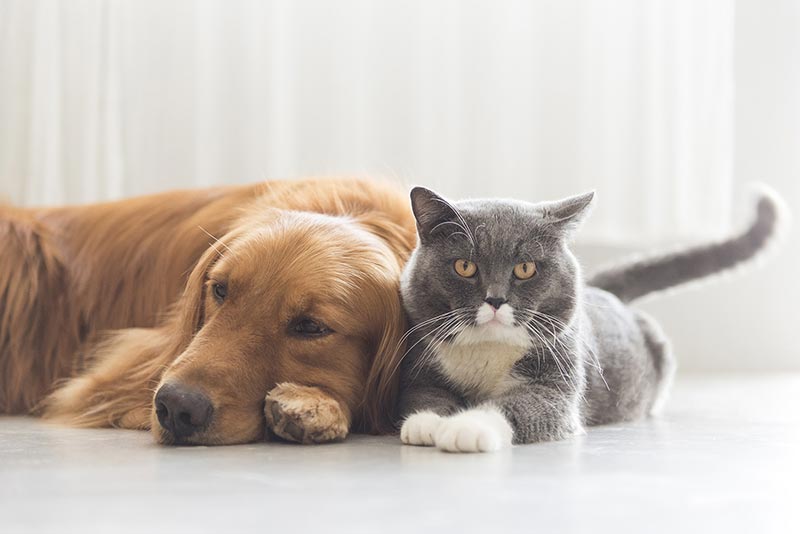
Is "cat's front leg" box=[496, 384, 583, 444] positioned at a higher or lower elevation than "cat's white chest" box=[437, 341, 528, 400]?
lower

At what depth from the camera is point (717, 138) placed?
3.76 m

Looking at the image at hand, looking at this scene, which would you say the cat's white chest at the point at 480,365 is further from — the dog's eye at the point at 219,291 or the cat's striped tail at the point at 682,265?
the cat's striped tail at the point at 682,265

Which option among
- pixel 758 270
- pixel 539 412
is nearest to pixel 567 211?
pixel 539 412

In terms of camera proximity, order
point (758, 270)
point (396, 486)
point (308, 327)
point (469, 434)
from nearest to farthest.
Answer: point (396, 486) → point (469, 434) → point (308, 327) → point (758, 270)

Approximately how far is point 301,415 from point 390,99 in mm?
2142

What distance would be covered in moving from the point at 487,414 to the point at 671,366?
36.5 inches

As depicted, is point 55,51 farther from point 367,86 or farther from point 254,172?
point 367,86

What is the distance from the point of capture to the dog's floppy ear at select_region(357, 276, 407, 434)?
197cm

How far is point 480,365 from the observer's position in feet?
6.37

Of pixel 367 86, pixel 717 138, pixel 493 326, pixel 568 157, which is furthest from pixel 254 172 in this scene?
pixel 493 326

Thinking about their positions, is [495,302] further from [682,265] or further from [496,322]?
[682,265]

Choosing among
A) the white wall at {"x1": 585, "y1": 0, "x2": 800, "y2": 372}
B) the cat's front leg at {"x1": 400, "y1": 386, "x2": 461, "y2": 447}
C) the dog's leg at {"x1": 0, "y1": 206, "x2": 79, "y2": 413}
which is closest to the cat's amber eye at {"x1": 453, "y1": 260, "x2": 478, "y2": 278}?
the cat's front leg at {"x1": 400, "y1": 386, "x2": 461, "y2": 447}

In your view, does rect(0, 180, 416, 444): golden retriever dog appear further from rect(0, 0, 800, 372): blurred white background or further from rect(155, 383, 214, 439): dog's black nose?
rect(0, 0, 800, 372): blurred white background

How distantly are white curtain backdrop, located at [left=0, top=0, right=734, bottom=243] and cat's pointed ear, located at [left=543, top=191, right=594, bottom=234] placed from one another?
1.71m
